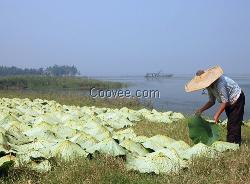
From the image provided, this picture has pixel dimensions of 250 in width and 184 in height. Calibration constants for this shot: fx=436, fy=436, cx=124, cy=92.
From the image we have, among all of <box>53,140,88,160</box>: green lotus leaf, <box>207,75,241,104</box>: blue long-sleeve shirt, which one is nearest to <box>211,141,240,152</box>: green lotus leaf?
<box>207,75,241,104</box>: blue long-sleeve shirt

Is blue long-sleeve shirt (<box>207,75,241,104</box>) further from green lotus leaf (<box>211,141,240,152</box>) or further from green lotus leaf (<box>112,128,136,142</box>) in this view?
green lotus leaf (<box>112,128,136,142</box>)

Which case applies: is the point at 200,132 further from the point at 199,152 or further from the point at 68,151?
the point at 68,151

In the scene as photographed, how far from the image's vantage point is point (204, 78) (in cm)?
623

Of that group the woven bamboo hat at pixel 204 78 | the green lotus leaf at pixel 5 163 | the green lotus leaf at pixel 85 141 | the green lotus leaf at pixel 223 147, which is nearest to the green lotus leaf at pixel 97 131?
the green lotus leaf at pixel 85 141

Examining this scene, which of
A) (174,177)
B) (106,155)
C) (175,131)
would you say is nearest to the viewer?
(174,177)

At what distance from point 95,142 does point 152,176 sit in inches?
49.6

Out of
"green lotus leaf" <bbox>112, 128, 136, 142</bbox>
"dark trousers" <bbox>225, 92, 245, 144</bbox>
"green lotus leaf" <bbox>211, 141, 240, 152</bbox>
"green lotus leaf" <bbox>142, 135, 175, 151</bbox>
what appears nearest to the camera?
A: "green lotus leaf" <bbox>211, 141, 240, 152</bbox>

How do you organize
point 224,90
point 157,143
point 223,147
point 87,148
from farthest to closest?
1. point 224,90
2. point 157,143
3. point 223,147
4. point 87,148

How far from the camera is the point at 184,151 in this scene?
5477mm

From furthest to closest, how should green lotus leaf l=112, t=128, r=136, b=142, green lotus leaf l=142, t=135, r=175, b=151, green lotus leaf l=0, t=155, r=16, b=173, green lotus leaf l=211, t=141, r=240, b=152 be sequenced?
green lotus leaf l=112, t=128, r=136, b=142 → green lotus leaf l=142, t=135, r=175, b=151 → green lotus leaf l=211, t=141, r=240, b=152 → green lotus leaf l=0, t=155, r=16, b=173

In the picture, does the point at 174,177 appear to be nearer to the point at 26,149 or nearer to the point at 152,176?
the point at 152,176

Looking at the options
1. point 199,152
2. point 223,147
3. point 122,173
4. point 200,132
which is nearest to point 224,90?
point 200,132

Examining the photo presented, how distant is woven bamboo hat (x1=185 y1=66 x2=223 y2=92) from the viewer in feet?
20.1

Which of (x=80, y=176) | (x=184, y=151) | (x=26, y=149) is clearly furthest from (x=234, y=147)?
(x=26, y=149)
